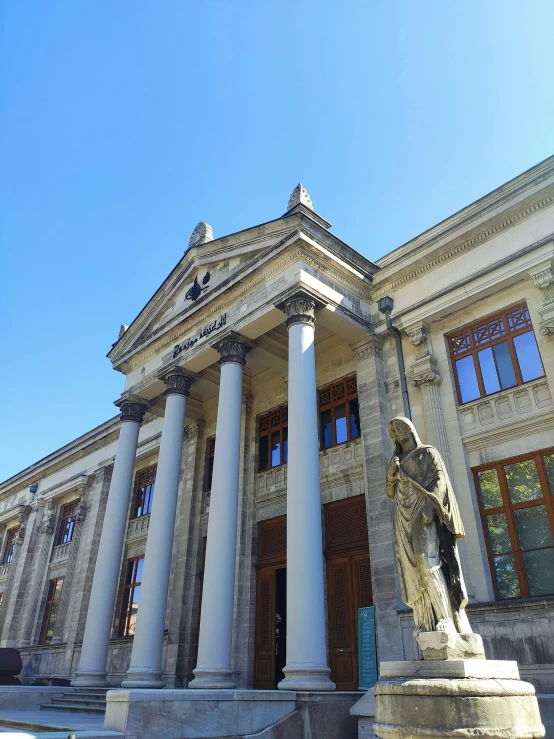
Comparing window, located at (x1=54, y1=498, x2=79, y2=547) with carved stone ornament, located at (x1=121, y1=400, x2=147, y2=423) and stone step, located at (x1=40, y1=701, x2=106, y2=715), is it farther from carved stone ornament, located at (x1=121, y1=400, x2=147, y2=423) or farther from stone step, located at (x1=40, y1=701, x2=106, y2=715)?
stone step, located at (x1=40, y1=701, x2=106, y2=715)

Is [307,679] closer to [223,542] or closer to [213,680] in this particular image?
[213,680]

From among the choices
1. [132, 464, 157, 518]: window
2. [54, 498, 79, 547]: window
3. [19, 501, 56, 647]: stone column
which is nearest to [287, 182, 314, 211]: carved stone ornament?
[132, 464, 157, 518]: window

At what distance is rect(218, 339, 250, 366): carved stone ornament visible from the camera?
1395 cm

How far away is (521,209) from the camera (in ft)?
39.6

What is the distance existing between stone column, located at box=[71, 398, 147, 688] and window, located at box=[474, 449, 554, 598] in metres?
9.79

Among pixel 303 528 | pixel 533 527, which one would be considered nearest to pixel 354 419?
pixel 303 528

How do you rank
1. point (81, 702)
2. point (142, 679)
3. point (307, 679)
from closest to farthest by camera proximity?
point (307, 679) → point (142, 679) → point (81, 702)

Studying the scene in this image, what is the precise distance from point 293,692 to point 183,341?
32.0ft

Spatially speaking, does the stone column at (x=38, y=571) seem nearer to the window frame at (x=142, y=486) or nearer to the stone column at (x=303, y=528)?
the window frame at (x=142, y=486)

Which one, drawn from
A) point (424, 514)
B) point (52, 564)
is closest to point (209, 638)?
point (424, 514)

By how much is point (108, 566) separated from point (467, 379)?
1052cm

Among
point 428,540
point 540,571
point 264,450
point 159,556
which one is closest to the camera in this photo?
point 428,540

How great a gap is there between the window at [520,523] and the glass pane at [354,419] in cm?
362

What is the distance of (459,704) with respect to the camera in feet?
15.4
